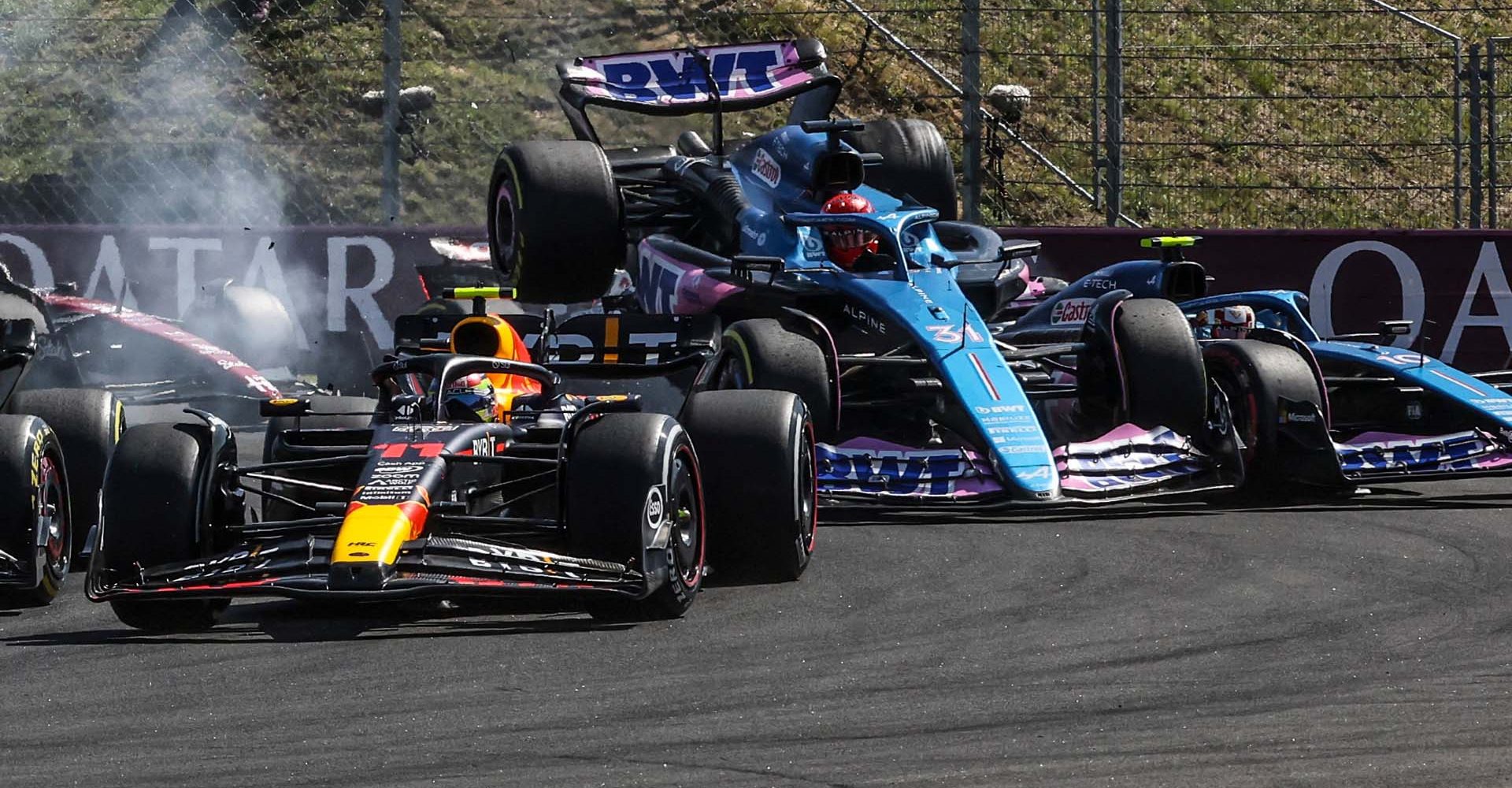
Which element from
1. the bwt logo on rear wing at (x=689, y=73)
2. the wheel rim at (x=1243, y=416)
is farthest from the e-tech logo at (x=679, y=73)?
the wheel rim at (x=1243, y=416)

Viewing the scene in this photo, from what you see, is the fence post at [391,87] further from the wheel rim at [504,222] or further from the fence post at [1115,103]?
the fence post at [1115,103]

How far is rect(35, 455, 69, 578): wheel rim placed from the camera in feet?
20.9

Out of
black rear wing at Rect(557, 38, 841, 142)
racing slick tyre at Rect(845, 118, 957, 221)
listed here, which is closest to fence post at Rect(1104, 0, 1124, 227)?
racing slick tyre at Rect(845, 118, 957, 221)

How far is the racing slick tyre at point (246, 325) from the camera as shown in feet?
41.4

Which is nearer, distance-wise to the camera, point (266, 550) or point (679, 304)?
point (266, 550)

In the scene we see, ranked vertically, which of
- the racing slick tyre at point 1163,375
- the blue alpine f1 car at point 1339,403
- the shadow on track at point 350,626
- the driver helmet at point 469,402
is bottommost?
the blue alpine f1 car at point 1339,403

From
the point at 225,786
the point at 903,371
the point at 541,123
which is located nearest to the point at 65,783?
the point at 225,786

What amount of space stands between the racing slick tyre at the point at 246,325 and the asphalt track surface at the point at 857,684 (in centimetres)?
569

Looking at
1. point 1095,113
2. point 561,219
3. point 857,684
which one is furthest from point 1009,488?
point 1095,113

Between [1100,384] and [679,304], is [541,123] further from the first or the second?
[1100,384]

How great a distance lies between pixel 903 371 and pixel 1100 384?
83 cm

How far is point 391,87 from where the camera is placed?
42.9 feet

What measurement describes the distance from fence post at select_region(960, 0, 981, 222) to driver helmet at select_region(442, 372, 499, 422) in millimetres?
6331

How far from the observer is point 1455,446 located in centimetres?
893
